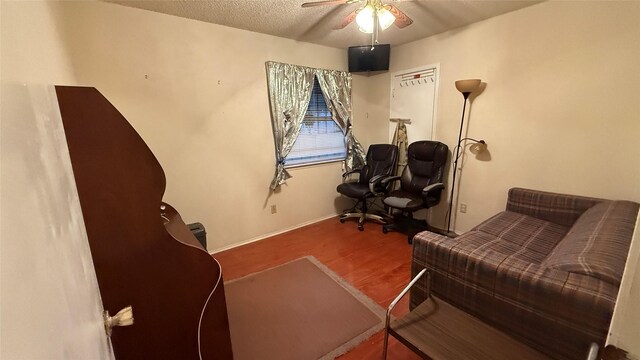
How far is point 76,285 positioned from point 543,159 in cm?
318

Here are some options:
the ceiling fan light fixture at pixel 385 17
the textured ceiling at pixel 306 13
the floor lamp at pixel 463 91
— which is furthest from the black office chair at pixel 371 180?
the ceiling fan light fixture at pixel 385 17

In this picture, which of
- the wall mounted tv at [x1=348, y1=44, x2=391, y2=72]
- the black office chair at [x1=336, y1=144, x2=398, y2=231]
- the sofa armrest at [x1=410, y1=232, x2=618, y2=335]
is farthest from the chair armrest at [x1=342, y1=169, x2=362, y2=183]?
the sofa armrest at [x1=410, y1=232, x2=618, y2=335]

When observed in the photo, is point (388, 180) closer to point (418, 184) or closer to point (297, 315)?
point (418, 184)

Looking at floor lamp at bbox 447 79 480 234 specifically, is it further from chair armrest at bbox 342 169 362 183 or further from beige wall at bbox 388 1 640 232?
chair armrest at bbox 342 169 362 183

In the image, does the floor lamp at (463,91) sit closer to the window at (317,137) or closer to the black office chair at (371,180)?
the black office chair at (371,180)

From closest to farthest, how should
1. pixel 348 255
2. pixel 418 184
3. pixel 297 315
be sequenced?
pixel 297 315
pixel 348 255
pixel 418 184

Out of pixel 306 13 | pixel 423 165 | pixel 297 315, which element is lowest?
pixel 297 315

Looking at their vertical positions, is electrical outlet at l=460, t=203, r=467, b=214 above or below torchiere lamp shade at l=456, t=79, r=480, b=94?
below

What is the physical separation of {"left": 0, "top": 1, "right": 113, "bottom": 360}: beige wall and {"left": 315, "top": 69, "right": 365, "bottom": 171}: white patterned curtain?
3122 millimetres

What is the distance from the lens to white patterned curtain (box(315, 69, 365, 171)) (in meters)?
3.38

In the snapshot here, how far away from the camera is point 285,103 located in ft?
10.1

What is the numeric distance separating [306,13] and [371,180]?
1919mm

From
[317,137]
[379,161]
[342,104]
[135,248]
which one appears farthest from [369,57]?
[135,248]

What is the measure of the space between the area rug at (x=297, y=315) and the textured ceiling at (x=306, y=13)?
93.4 inches
